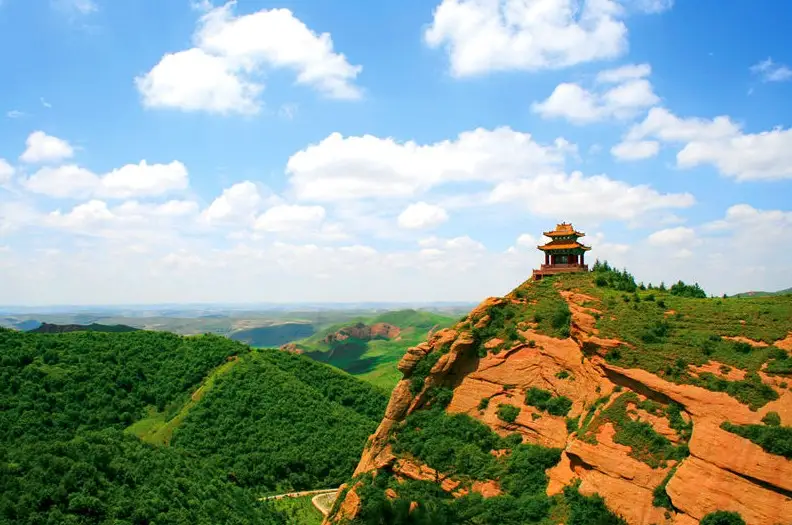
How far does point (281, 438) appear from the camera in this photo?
2648 inches

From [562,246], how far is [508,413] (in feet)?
66.2

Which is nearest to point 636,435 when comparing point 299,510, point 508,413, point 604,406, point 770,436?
point 604,406

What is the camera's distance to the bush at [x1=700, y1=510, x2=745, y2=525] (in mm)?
24688

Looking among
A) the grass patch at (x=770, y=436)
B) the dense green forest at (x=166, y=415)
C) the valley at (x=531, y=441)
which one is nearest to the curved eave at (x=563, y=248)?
the valley at (x=531, y=441)

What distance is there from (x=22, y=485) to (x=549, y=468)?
3578cm

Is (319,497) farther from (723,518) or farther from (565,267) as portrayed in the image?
(723,518)

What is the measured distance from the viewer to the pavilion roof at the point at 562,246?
52.1 metres

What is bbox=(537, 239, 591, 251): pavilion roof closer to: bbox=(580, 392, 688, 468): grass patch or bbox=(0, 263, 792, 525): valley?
bbox=(0, 263, 792, 525): valley

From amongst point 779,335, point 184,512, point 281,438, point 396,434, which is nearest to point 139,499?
point 184,512

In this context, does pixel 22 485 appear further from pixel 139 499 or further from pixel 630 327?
pixel 630 327

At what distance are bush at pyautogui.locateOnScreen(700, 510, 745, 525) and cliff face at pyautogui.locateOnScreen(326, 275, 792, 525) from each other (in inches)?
18.3

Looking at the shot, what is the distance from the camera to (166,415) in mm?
72500

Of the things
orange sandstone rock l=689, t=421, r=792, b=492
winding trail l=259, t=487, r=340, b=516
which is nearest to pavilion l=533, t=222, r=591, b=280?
orange sandstone rock l=689, t=421, r=792, b=492

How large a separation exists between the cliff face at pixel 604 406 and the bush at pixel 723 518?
0.47 metres
